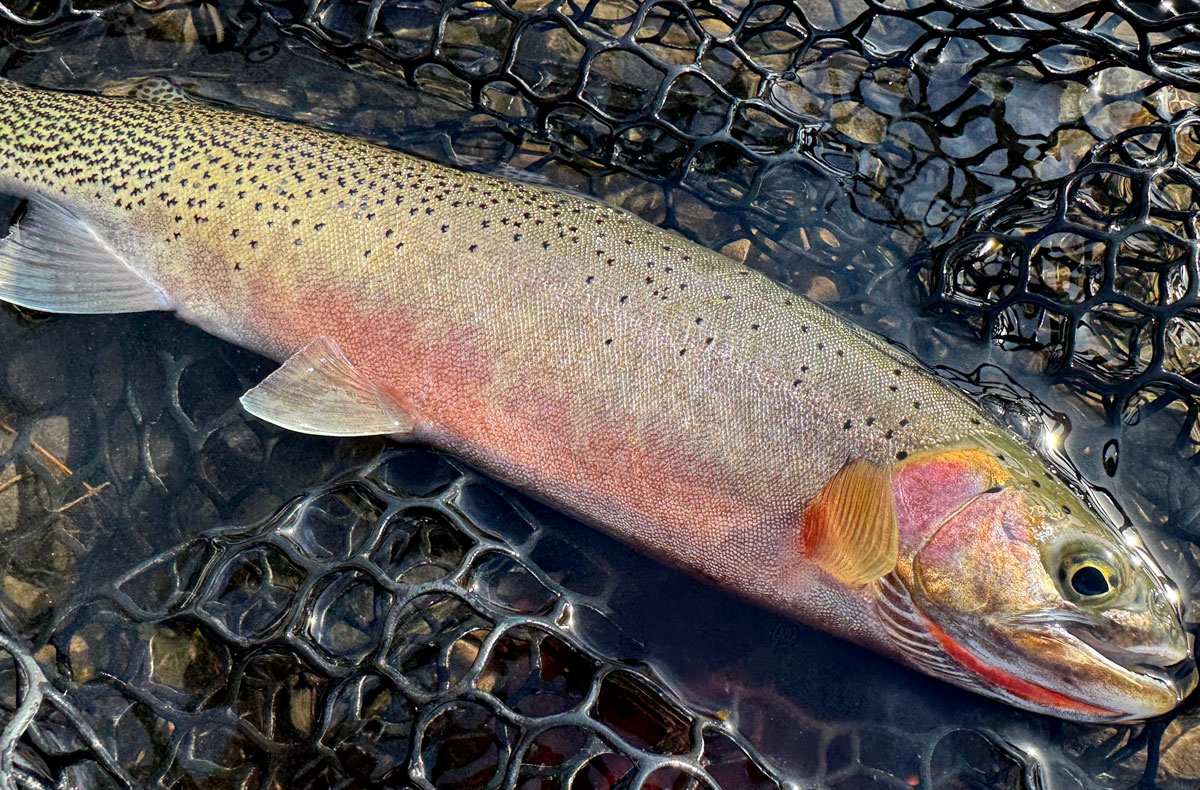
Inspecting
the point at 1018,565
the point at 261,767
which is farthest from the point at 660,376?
the point at 261,767

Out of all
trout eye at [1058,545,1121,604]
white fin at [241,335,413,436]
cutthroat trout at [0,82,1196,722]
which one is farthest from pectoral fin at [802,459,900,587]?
white fin at [241,335,413,436]

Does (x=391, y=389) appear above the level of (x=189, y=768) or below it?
above

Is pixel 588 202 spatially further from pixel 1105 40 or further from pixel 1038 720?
pixel 1038 720

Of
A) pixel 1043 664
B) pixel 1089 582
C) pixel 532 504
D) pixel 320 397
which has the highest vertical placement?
pixel 320 397

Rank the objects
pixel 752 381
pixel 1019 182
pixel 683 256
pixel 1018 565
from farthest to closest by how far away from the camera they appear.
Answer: pixel 1019 182, pixel 683 256, pixel 752 381, pixel 1018 565

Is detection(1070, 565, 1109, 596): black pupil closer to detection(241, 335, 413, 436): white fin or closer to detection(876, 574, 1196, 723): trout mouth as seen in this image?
detection(876, 574, 1196, 723): trout mouth

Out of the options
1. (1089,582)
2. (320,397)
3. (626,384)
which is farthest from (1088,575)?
(320,397)

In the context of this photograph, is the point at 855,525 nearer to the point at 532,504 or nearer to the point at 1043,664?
the point at 1043,664

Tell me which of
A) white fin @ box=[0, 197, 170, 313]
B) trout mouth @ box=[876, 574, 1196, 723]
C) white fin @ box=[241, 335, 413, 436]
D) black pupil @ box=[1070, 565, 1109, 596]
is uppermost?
white fin @ box=[0, 197, 170, 313]
